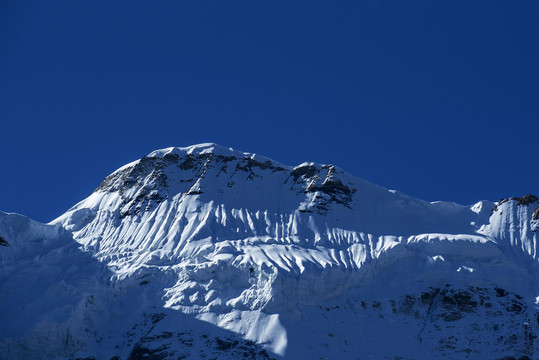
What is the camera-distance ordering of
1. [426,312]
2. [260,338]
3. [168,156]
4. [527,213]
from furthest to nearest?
[168,156]
[527,213]
[426,312]
[260,338]

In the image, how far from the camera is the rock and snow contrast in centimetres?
12494

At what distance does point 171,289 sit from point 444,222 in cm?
5138

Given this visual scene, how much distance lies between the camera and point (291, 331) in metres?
125

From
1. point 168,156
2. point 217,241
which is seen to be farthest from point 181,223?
point 168,156

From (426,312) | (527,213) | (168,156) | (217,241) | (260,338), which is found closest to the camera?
(260,338)

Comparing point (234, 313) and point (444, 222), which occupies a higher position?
point (444, 222)

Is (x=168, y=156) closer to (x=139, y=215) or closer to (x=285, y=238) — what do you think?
(x=139, y=215)

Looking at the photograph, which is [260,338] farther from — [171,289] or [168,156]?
[168,156]

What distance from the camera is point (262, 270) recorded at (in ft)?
445

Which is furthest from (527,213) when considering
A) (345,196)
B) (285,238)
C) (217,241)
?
(217,241)

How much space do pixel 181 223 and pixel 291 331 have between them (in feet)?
125

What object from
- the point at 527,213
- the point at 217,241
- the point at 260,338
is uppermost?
the point at 527,213

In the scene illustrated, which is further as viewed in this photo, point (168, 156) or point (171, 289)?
point (168, 156)

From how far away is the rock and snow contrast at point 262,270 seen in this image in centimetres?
12494
